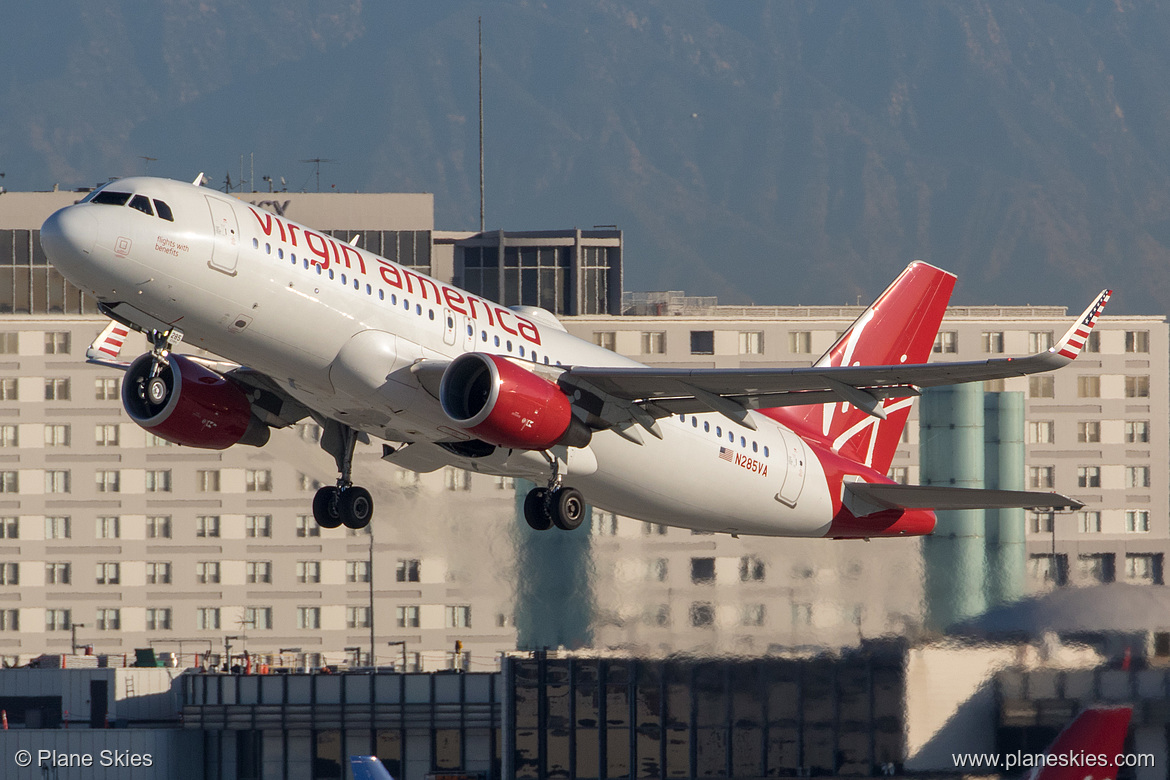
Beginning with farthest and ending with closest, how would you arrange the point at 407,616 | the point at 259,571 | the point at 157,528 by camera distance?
the point at 157,528 → the point at 259,571 → the point at 407,616

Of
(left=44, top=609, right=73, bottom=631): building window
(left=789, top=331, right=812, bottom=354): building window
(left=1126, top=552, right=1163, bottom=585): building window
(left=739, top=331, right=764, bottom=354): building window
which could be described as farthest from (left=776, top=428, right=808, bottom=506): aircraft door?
(left=44, top=609, right=73, bottom=631): building window

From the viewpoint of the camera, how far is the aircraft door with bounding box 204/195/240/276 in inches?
1217

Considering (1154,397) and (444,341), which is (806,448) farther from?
(1154,397)

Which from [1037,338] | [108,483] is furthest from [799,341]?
[108,483]

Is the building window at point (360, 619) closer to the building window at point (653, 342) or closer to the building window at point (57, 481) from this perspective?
the building window at point (57, 481)

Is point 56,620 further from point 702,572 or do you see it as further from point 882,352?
point 882,352

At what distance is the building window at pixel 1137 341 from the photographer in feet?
352

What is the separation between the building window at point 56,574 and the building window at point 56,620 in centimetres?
171

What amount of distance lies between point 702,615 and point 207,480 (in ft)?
196

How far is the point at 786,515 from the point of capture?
134 feet

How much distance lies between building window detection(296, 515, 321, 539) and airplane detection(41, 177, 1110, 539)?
58.0m

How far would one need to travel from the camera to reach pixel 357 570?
97.4 m

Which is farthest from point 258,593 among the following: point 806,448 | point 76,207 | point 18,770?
point 76,207

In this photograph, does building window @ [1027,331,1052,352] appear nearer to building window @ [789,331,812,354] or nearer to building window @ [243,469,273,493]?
building window @ [789,331,812,354]
